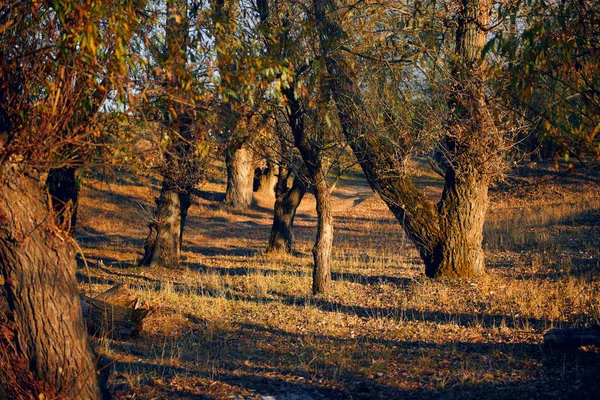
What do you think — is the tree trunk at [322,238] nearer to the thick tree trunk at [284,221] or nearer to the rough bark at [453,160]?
the rough bark at [453,160]

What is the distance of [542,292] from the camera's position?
9.60 meters

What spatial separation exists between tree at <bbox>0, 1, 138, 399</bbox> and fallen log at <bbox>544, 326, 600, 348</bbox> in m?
4.74

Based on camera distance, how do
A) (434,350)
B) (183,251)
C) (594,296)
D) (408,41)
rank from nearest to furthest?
1. (434,350)
2. (594,296)
3. (408,41)
4. (183,251)

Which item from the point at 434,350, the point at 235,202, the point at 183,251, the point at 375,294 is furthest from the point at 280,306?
the point at 235,202

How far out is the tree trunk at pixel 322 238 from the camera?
404 inches

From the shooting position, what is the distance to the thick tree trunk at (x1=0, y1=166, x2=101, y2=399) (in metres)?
4.78

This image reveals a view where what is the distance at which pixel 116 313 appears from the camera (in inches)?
320

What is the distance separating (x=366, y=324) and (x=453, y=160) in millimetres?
3651

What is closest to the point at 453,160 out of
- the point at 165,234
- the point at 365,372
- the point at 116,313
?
the point at 365,372

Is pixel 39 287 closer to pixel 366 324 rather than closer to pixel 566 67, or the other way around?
pixel 566 67

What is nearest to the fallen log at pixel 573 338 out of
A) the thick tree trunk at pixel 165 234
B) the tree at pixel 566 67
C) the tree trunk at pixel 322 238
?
the tree at pixel 566 67

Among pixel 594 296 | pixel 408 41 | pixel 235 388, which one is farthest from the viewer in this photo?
pixel 408 41

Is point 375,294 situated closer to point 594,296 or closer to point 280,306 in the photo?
point 280,306

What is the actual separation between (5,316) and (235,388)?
2.34 m
